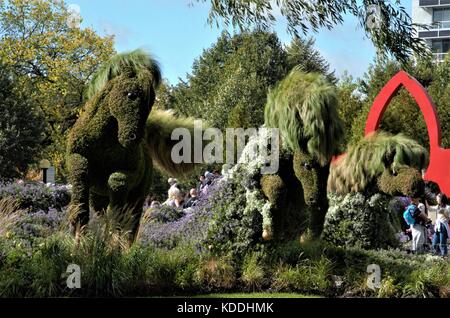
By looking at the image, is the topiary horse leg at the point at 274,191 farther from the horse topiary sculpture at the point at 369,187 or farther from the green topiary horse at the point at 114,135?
the horse topiary sculpture at the point at 369,187

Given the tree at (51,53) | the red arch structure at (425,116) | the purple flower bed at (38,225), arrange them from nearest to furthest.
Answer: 1. the purple flower bed at (38,225)
2. the red arch structure at (425,116)
3. the tree at (51,53)

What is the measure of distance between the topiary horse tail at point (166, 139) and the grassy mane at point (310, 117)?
2.01 meters

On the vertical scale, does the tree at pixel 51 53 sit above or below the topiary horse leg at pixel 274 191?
above

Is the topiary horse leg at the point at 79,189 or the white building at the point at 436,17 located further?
the white building at the point at 436,17

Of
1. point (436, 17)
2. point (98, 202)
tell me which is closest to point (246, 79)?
point (98, 202)

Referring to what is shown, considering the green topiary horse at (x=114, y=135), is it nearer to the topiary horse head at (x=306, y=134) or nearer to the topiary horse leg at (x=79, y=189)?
the topiary horse leg at (x=79, y=189)

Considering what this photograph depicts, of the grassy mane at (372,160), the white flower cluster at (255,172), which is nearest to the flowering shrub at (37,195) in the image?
the white flower cluster at (255,172)

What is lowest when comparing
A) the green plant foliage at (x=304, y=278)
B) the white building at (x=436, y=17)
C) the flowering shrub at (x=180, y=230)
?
the green plant foliage at (x=304, y=278)

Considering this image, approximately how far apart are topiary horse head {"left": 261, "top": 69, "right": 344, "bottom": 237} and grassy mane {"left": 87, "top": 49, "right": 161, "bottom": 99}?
173cm

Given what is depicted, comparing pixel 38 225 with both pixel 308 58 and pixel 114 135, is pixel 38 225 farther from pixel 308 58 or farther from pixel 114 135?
pixel 308 58

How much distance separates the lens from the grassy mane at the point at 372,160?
38.5 feet

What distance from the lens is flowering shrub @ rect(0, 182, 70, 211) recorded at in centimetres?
1614

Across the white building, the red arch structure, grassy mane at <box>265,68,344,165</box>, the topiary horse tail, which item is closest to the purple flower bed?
the topiary horse tail

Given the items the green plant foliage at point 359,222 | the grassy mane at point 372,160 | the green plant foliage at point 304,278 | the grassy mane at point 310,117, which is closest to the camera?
the grassy mane at point 310,117
